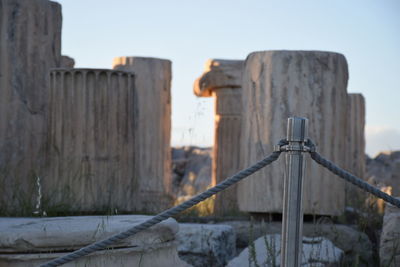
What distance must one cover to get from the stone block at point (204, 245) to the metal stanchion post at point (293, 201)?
2.92 meters

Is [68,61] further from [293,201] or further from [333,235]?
[293,201]

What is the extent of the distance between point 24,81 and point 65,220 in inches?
128

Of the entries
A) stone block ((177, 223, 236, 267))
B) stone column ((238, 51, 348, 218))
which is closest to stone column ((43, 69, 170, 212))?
stone block ((177, 223, 236, 267))

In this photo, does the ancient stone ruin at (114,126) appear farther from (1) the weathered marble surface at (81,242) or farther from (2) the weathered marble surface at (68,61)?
(2) the weathered marble surface at (68,61)

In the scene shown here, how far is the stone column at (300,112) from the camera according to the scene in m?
7.12

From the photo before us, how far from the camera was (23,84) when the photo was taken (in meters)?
7.44

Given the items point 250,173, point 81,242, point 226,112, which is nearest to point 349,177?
point 250,173

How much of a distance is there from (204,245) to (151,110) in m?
6.04

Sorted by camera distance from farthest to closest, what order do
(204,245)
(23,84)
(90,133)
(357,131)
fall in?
(357,131), (23,84), (90,133), (204,245)

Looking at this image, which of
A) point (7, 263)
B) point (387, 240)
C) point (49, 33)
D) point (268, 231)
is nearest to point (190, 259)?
point (268, 231)

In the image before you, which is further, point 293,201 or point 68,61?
point 68,61

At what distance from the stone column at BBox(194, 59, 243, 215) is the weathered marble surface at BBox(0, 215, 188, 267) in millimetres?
7347

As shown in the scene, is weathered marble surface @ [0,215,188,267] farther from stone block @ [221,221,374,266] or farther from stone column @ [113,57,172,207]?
stone column @ [113,57,172,207]

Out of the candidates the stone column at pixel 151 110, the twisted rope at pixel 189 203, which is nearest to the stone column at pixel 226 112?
the stone column at pixel 151 110
